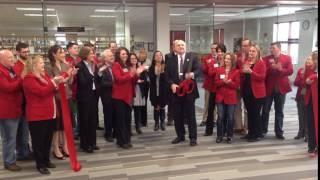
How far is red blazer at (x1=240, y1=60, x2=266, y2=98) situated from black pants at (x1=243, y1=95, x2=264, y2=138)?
3.9 inches

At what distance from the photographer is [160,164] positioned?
417cm

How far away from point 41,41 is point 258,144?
5.58 meters

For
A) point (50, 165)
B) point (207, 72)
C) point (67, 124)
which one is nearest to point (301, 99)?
point (207, 72)

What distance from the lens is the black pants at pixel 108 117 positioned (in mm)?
5090

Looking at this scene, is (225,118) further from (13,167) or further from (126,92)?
(13,167)

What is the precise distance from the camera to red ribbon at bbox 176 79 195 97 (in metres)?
4.79

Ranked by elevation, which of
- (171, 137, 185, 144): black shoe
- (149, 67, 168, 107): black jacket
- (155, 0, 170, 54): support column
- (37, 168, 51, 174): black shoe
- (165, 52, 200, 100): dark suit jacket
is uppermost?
(155, 0, 170, 54): support column

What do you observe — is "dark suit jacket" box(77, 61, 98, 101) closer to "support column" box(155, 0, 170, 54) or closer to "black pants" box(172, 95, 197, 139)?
"black pants" box(172, 95, 197, 139)

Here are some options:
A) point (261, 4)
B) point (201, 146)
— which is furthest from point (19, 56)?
point (261, 4)

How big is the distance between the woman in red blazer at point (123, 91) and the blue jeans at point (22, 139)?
122 cm

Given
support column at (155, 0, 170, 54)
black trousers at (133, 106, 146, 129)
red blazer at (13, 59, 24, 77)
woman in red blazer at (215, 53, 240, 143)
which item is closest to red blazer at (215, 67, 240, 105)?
woman in red blazer at (215, 53, 240, 143)

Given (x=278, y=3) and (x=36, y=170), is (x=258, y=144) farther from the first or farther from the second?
(x=278, y=3)

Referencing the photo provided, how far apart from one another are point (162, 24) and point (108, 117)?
323 centimetres

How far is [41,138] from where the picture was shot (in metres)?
3.81
